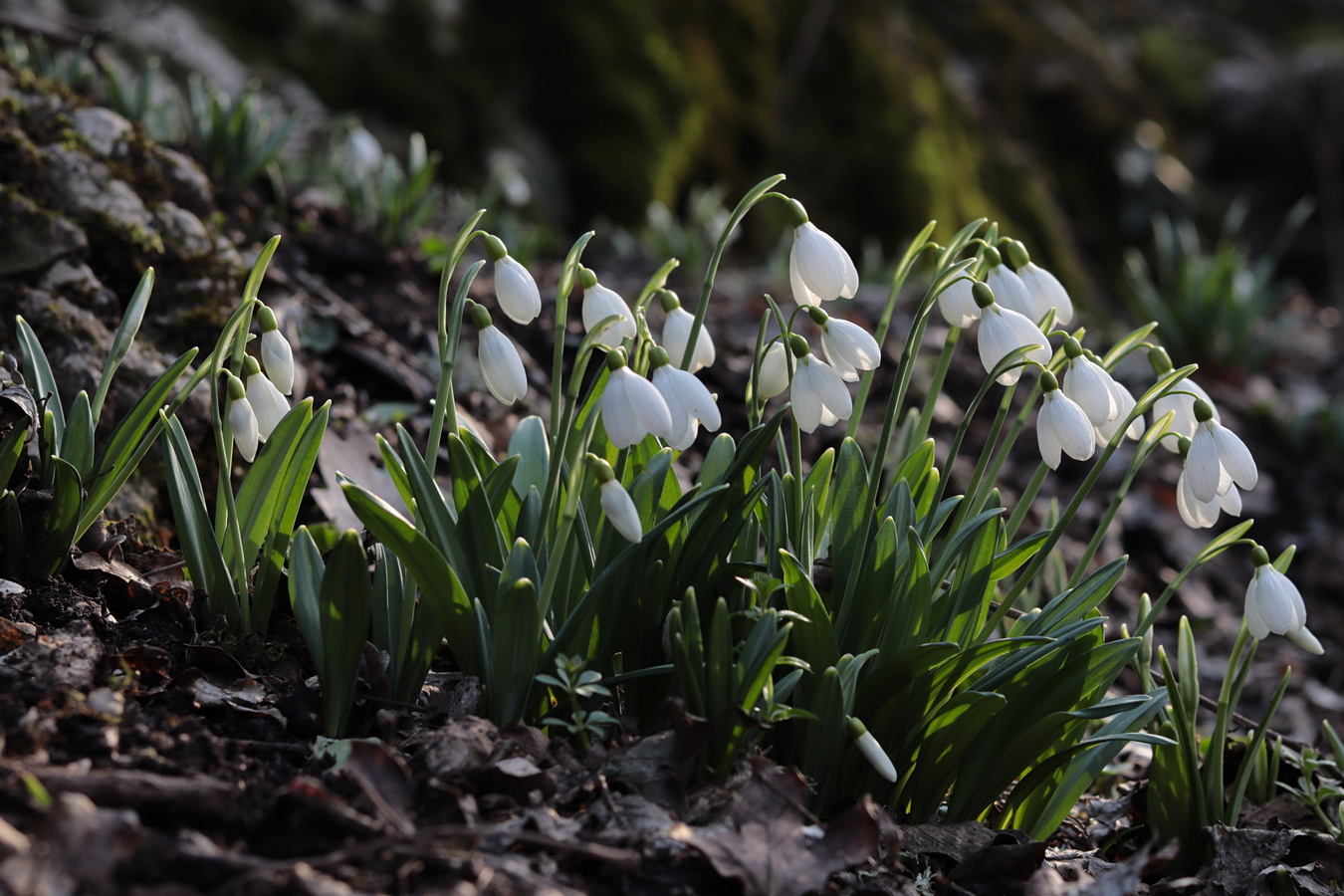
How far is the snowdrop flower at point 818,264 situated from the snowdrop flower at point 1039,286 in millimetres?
272

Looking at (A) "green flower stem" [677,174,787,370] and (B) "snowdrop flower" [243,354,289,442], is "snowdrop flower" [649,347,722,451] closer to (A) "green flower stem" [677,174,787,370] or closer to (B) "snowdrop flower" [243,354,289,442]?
(A) "green flower stem" [677,174,787,370]

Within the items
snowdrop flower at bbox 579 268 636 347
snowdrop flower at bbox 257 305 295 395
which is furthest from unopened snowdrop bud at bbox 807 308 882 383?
snowdrop flower at bbox 257 305 295 395

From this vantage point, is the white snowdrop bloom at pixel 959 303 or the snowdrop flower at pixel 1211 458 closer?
the snowdrop flower at pixel 1211 458

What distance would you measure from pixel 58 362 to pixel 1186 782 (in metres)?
2.16

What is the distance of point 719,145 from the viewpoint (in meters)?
5.59

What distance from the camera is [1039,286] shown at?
5.03 feet

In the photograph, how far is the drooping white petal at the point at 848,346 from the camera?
1.38m

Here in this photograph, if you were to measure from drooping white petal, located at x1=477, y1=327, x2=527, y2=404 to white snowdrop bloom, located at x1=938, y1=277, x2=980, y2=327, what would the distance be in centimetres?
63

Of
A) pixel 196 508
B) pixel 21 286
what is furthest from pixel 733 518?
pixel 21 286

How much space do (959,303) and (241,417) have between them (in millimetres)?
1025

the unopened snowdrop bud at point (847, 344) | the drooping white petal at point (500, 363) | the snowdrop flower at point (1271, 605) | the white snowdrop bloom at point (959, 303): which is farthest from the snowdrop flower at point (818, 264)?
the snowdrop flower at point (1271, 605)

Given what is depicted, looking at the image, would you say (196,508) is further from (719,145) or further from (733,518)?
(719,145)

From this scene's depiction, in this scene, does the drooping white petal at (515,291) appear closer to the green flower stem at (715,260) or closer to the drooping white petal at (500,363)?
the drooping white petal at (500,363)

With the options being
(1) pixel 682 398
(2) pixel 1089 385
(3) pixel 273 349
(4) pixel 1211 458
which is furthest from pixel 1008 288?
(3) pixel 273 349
